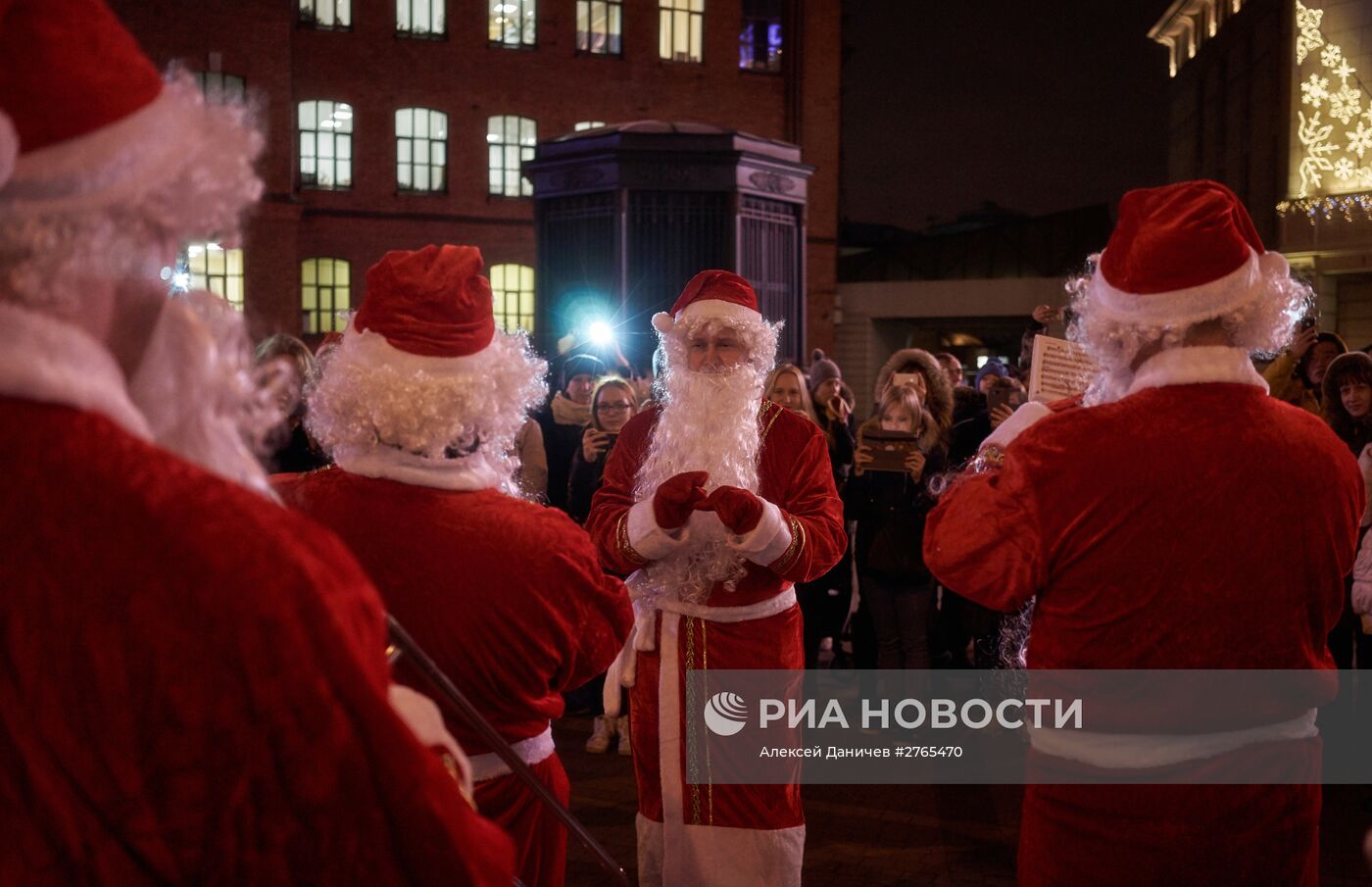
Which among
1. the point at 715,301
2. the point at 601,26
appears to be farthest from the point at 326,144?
the point at 715,301

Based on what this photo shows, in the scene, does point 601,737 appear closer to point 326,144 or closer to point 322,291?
point 322,291

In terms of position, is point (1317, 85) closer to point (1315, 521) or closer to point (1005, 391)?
point (1005, 391)

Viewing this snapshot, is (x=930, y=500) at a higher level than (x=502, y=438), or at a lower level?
lower

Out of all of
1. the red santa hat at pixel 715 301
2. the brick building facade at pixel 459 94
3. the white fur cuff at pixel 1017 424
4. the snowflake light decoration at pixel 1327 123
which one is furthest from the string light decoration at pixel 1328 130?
the white fur cuff at pixel 1017 424

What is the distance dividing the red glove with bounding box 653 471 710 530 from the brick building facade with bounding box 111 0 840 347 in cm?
1998

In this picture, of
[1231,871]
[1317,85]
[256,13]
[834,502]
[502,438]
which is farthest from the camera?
[256,13]

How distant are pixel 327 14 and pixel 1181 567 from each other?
24.3 meters

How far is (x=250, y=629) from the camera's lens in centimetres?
111

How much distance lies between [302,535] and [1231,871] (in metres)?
2.09

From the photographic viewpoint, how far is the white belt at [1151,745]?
243cm

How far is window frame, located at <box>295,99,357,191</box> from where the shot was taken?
23453mm

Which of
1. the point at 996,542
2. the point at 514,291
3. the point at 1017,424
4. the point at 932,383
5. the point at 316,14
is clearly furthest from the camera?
the point at 514,291

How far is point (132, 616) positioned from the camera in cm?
110

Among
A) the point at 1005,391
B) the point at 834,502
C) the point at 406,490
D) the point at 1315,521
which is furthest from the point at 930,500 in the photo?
the point at 406,490
